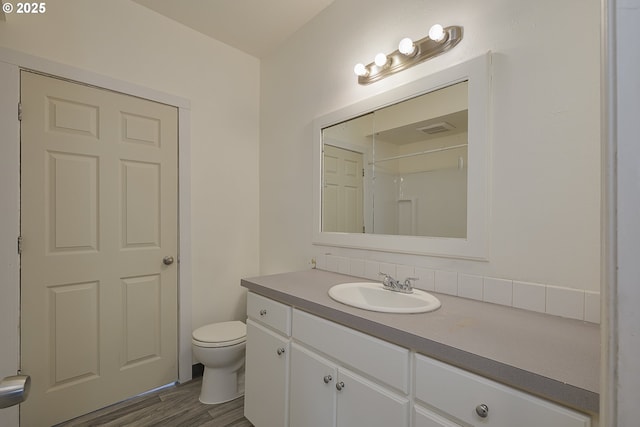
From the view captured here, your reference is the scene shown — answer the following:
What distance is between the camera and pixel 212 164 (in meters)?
2.28

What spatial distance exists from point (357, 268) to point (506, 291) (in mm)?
774

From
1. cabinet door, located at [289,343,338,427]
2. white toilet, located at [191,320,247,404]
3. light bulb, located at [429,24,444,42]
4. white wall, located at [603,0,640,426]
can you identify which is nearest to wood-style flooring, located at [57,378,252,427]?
white toilet, located at [191,320,247,404]

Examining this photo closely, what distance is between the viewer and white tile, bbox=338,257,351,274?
5.84ft

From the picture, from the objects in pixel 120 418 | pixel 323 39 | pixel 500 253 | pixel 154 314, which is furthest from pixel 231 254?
pixel 500 253

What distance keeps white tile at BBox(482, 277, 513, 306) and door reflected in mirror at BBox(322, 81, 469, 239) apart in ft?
0.72

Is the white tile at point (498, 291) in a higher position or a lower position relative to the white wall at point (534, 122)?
lower

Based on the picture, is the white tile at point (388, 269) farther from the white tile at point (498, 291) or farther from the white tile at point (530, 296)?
the white tile at point (530, 296)

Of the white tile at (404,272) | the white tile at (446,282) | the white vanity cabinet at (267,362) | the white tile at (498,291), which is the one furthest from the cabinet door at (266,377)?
the white tile at (498,291)

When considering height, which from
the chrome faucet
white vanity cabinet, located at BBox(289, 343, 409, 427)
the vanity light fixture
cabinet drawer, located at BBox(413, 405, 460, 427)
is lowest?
white vanity cabinet, located at BBox(289, 343, 409, 427)

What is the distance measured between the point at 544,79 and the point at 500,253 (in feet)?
2.23

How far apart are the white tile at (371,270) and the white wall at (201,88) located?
3.94 ft

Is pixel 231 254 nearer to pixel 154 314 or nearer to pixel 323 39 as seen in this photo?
pixel 154 314

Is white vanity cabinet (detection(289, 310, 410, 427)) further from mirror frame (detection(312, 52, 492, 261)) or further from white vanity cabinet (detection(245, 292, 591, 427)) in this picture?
mirror frame (detection(312, 52, 492, 261))

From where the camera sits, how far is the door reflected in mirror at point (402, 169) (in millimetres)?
1327
